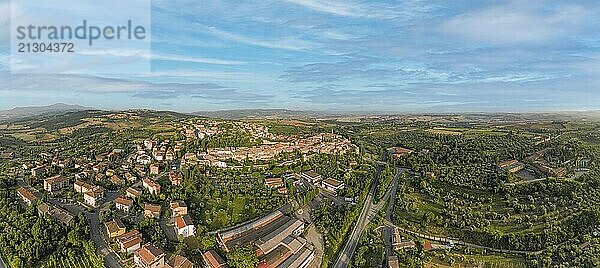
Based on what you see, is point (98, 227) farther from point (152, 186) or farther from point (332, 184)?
point (332, 184)

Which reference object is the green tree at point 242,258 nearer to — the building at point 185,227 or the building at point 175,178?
the building at point 185,227

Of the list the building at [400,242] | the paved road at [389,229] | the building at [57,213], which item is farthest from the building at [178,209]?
the building at [400,242]

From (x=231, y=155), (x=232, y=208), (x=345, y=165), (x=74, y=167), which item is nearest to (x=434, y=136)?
(x=345, y=165)

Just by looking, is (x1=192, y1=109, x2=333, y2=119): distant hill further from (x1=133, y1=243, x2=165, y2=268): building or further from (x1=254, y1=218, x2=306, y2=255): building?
(x1=133, y1=243, x2=165, y2=268): building

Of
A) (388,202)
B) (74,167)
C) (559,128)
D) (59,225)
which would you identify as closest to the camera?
(59,225)

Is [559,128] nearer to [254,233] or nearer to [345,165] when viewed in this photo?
[345,165]
